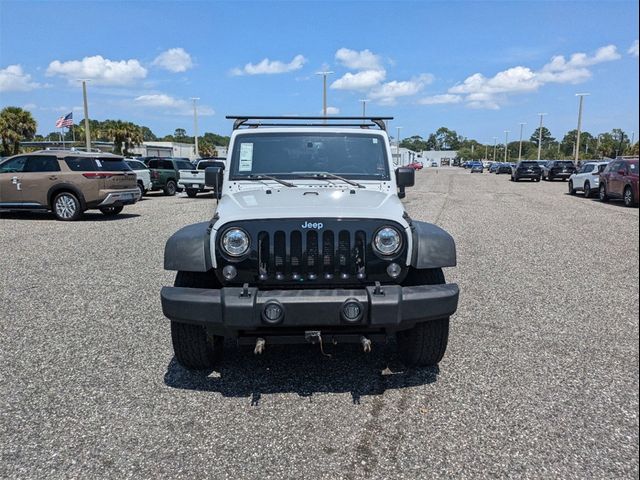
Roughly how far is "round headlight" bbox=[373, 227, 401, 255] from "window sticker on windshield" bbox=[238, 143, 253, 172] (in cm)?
179

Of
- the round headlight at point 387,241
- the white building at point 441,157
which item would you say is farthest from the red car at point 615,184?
the white building at point 441,157

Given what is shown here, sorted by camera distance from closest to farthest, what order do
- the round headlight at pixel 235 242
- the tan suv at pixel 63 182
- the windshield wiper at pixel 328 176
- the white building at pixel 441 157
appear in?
the round headlight at pixel 235 242 → the windshield wiper at pixel 328 176 → the tan suv at pixel 63 182 → the white building at pixel 441 157

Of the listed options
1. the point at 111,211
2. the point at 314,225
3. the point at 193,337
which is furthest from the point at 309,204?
the point at 111,211

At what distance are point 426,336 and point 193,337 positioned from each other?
1.68 m

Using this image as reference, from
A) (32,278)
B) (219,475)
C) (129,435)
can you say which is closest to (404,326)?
(219,475)

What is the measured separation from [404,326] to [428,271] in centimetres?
52

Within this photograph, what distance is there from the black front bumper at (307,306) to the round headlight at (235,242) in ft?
0.90

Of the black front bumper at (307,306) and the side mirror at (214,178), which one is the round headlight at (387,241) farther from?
the side mirror at (214,178)

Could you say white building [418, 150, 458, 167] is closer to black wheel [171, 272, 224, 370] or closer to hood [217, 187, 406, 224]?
hood [217, 187, 406, 224]

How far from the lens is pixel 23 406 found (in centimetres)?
346

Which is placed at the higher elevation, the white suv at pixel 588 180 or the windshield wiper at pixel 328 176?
the windshield wiper at pixel 328 176

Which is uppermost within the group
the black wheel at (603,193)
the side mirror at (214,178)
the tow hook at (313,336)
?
the side mirror at (214,178)

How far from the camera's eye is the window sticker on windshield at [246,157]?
4.84 metres

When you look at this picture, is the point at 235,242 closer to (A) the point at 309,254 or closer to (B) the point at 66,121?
(A) the point at 309,254
